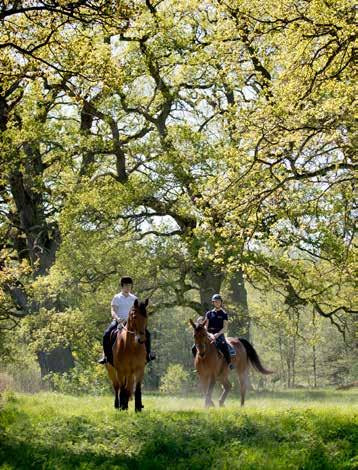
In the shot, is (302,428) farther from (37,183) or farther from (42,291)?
(37,183)

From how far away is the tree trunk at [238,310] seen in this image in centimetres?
3136

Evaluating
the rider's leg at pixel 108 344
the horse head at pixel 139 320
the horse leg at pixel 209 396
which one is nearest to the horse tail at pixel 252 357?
the horse leg at pixel 209 396

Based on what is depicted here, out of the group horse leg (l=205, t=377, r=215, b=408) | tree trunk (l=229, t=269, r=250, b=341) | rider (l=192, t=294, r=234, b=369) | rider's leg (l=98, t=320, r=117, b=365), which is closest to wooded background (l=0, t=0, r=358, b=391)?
tree trunk (l=229, t=269, r=250, b=341)

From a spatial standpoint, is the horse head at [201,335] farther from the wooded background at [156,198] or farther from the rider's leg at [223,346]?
the wooded background at [156,198]

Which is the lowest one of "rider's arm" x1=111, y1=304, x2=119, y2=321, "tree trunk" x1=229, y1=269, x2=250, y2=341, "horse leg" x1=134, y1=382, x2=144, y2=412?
"horse leg" x1=134, y1=382, x2=144, y2=412

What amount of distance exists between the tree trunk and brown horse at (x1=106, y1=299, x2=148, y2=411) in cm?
1603

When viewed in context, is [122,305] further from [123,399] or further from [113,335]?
[123,399]

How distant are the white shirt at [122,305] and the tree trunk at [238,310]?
52.2 feet

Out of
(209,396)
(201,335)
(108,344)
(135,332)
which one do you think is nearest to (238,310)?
(209,396)

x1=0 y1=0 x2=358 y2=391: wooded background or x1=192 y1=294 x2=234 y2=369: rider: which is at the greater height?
x1=0 y1=0 x2=358 y2=391: wooded background

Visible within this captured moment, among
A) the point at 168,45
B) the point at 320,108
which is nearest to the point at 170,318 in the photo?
the point at 168,45

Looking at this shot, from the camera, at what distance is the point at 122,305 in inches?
619

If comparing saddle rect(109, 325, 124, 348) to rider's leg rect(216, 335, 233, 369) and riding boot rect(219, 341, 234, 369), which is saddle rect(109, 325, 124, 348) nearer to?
rider's leg rect(216, 335, 233, 369)

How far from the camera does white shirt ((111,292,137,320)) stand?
51.6ft
